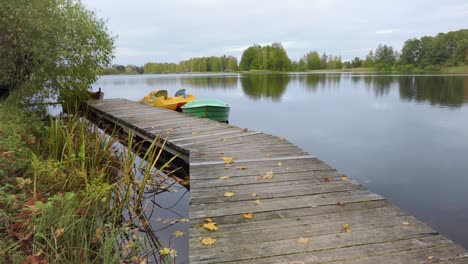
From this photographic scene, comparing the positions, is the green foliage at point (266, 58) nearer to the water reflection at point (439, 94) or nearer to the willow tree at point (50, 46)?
the water reflection at point (439, 94)

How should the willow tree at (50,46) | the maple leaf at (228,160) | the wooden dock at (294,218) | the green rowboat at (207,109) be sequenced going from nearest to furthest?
the wooden dock at (294,218), the maple leaf at (228,160), the willow tree at (50,46), the green rowboat at (207,109)

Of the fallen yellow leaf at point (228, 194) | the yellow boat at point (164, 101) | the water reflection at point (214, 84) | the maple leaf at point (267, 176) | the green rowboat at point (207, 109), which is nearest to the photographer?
the fallen yellow leaf at point (228, 194)

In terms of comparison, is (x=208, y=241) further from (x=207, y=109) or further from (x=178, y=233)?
(x=207, y=109)

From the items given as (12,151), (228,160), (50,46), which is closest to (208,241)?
(228,160)

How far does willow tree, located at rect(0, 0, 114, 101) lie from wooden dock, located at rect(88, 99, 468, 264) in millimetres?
6132

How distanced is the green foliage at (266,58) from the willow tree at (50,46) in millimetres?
92479

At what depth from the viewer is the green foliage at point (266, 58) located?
10180 cm

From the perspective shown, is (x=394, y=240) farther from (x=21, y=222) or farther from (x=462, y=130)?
(x=462, y=130)

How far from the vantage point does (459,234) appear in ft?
14.8

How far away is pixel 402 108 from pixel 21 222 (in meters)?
19.4

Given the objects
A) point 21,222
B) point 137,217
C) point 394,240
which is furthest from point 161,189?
point 394,240

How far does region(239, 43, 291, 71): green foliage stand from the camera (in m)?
102

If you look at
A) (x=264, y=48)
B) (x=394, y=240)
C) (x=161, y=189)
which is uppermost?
(x=264, y=48)

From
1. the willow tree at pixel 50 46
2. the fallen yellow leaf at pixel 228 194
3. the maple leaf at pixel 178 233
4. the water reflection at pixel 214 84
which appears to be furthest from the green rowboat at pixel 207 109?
the water reflection at pixel 214 84
